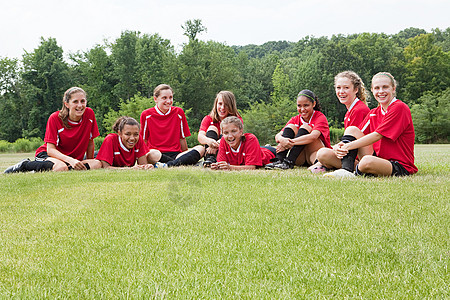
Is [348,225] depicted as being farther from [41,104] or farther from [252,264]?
[41,104]

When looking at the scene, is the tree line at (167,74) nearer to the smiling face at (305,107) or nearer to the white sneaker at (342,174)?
the smiling face at (305,107)

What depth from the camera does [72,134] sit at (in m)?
7.33

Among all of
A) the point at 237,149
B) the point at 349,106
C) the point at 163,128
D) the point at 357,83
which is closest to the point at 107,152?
the point at 163,128

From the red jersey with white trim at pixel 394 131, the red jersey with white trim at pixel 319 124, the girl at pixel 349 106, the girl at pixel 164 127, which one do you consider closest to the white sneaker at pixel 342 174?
the red jersey with white trim at pixel 394 131

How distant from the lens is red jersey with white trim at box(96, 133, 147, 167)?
739cm

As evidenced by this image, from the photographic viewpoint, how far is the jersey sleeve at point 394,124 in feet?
17.2

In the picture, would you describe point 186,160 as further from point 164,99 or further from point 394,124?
point 394,124

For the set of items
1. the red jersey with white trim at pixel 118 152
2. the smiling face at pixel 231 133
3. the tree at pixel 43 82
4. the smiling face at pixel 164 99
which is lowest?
the red jersey with white trim at pixel 118 152

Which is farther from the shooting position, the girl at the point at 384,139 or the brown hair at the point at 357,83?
the brown hair at the point at 357,83

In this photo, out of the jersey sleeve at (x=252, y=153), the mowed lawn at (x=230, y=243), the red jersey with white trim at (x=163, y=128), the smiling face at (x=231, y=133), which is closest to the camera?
the mowed lawn at (x=230, y=243)

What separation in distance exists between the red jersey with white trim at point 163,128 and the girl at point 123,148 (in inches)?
35.6

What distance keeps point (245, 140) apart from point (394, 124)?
2577mm

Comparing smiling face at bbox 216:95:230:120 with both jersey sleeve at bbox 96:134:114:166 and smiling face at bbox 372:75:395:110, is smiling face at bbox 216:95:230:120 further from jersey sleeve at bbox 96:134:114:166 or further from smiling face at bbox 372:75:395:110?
smiling face at bbox 372:75:395:110

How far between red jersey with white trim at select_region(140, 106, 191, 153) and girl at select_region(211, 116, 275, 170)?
1.69 metres
